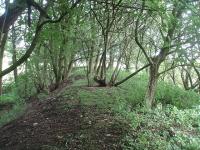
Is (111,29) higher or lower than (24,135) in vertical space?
higher

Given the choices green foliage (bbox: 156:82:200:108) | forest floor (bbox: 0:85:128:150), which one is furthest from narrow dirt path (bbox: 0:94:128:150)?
green foliage (bbox: 156:82:200:108)

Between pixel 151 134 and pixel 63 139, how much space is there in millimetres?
1659

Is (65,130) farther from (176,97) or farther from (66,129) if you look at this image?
(176,97)

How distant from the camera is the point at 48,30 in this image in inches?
296

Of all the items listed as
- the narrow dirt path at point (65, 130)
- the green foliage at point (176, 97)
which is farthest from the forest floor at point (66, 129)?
the green foliage at point (176, 97)

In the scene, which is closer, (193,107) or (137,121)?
(137,121)

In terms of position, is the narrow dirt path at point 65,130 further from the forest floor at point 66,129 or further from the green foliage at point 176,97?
the green foliage at point 176,97

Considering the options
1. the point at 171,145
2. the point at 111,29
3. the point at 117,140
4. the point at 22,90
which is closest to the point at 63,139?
the point at 117,140

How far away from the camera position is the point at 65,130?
7.87 metres

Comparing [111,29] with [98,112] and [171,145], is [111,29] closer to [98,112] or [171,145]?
[98,112]

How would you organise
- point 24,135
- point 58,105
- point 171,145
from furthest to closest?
point 58,105
point 24,135
point 171,145

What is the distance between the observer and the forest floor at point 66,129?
7148mm

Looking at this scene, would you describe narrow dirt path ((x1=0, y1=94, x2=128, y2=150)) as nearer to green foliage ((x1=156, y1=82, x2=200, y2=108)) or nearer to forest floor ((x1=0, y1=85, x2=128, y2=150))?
forest floor ((x1=0, y1=85, x2=128, y2=150))

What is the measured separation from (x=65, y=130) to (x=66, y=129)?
5 centimetres
